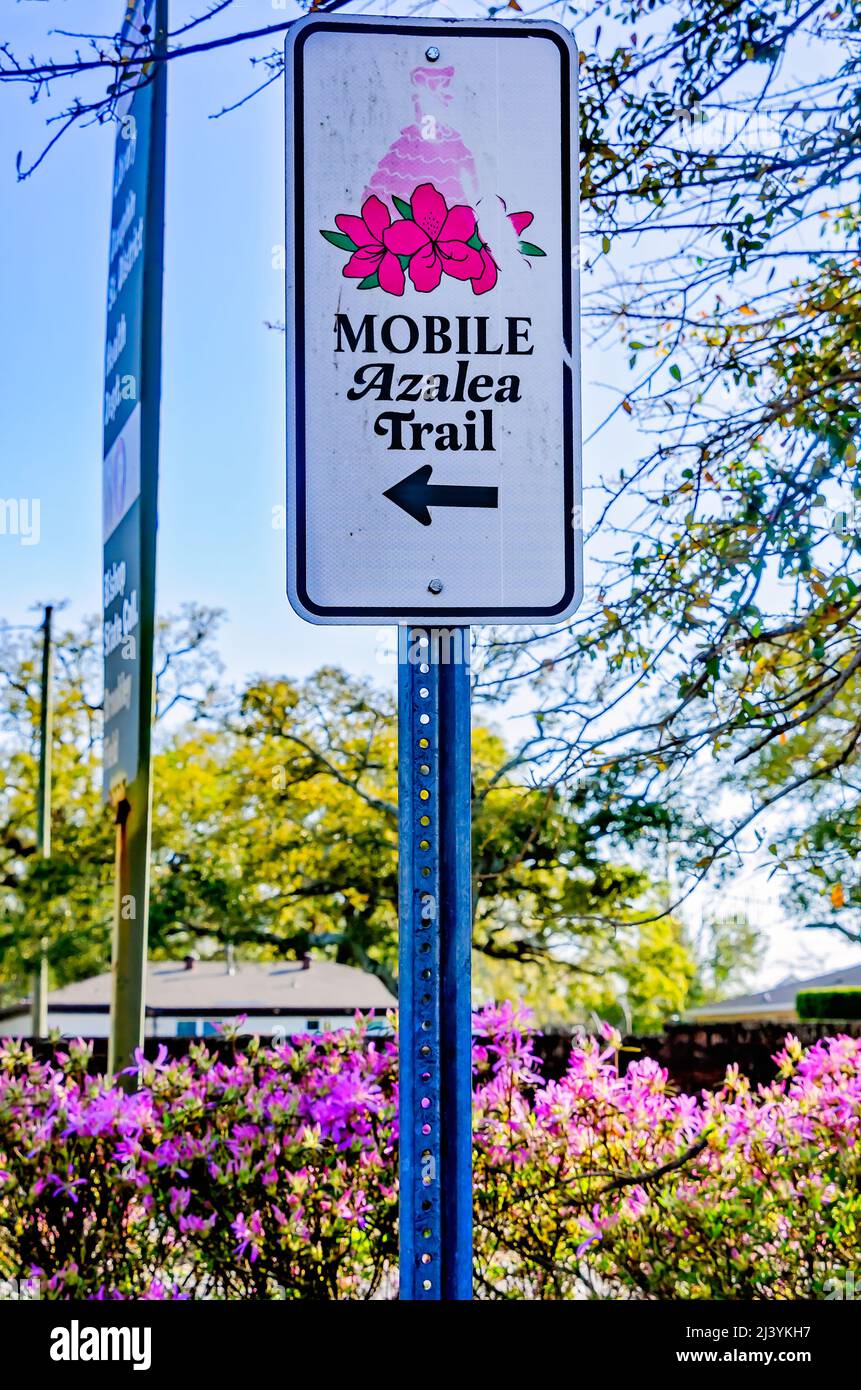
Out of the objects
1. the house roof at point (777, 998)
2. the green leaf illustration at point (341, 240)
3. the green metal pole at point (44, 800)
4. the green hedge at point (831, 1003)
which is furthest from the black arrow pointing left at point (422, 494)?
the house roof at point (777, 998)

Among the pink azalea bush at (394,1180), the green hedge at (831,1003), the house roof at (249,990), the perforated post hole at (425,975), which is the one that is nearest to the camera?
the perforated post hole at (425,975)

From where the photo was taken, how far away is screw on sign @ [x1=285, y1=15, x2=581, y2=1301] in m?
1.43

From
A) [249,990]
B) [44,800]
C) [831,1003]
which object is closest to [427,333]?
[249,990]

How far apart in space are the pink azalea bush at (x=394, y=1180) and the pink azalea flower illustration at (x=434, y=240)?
3.01m

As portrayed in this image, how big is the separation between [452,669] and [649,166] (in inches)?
130

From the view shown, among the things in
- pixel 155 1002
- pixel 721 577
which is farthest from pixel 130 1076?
pixel 155 1002

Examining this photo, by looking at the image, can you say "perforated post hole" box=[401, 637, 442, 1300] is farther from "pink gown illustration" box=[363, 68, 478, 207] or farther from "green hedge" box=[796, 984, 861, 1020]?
"green hedge" box=[796, 984, 861, 1020]

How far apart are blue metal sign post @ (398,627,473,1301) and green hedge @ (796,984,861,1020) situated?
24.7 m

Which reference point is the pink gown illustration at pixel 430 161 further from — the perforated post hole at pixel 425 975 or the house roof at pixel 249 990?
the house roof at pixel 249 990

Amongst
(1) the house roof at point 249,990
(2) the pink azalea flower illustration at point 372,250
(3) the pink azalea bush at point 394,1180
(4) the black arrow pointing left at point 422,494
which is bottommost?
(3) the pink azalea bush at point 394,1180

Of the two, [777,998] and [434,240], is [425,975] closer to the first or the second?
[434,240]

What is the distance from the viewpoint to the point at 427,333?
1.45 metres

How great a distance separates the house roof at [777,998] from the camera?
2927 cm

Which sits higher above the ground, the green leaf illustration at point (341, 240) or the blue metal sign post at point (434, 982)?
the green leaf illustration at point (341, 240)
